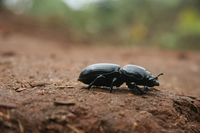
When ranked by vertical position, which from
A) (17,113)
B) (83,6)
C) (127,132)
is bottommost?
(127,132)

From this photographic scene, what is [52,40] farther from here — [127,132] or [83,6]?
[127,132]

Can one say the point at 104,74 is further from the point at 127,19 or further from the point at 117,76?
the point at 127,19

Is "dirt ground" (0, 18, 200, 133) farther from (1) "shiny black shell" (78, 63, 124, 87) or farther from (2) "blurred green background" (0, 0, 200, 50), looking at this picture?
(2) "blurred green background" (0, 0, 200, 50)

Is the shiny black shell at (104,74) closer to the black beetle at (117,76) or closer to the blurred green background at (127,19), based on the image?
the black beetle at (117,76)

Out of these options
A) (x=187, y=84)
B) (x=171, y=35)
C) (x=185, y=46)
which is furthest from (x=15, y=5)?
(x=187, y=84)

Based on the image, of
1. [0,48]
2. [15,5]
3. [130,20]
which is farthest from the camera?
[130,20]

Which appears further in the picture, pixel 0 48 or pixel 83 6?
pixel 83 6
